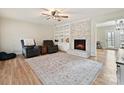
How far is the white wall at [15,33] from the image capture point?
20.3 feet

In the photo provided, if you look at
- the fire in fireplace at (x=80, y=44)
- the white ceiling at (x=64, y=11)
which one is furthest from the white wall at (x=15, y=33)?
the fire in fireplace at (x=80, y=44)

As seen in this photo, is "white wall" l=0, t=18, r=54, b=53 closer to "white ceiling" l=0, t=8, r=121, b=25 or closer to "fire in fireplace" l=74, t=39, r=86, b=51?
"white ceiling" l=0, t=8, r=121, b=25

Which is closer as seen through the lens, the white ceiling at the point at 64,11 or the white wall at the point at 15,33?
the white ceiling at the point at 64,11

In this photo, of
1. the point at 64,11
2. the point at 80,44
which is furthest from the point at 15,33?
the point at 80,44

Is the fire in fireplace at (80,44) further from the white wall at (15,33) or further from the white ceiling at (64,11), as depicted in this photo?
the white wall at (15,33)

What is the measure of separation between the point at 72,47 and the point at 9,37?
4.23 meters

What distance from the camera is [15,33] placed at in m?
6.66

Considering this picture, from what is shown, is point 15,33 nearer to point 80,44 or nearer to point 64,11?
point 64,11

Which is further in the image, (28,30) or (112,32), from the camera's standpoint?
(112,32)

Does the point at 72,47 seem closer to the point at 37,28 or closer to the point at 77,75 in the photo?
the point at 37,28

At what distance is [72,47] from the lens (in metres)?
7.39

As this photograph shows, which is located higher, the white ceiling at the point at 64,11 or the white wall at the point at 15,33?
the white ceiling at the point at 64,11
